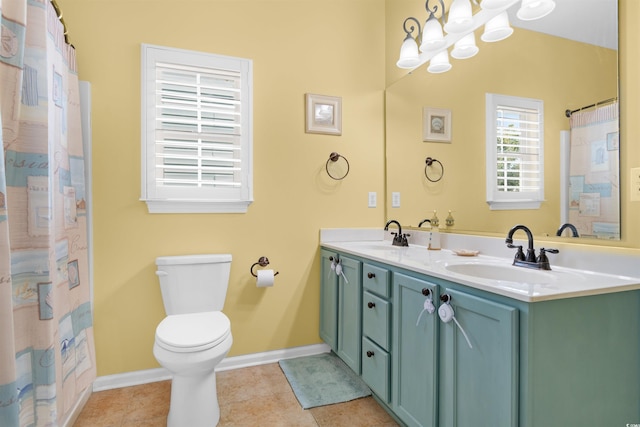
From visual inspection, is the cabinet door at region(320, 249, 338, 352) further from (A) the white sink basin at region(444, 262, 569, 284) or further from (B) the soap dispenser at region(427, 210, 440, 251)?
(A) the white sink basin at region(444, 262, 569, 284)

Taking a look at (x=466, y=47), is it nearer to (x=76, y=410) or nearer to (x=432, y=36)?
(x=432, y=36)

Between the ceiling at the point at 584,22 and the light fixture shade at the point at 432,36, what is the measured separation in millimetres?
558

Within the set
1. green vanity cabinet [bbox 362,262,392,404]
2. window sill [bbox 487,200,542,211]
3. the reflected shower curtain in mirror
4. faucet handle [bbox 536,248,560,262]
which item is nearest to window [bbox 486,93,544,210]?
window sill [bbox 487,200,542,211]

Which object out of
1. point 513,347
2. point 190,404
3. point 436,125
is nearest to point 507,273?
point 513,347

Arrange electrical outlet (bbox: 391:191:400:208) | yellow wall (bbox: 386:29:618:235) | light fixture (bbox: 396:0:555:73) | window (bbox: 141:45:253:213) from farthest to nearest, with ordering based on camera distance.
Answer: electrical outlet (bbox: 391:191:400:208)
window (bbox: 141:45:253:213)
light fixture (bbox: 396:0:555:73)
yellow wall (bbox: 386:29:618:235)

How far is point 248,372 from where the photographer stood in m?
2.30

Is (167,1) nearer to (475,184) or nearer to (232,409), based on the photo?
(475,184)

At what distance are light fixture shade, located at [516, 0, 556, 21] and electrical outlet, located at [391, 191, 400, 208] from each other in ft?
4.30

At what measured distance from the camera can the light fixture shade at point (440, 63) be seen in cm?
215

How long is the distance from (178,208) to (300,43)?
1455mm

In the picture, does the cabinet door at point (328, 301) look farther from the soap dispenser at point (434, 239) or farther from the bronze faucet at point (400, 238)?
the soap dispenser at point (434, 239)

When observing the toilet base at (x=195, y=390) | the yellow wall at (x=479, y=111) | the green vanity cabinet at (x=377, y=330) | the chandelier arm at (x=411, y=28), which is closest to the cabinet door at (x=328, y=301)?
the green vanity cabinet at (x=377, y=330)

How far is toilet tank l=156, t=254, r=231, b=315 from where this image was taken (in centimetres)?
205

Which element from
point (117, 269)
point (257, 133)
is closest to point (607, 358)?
point (257, 133)
